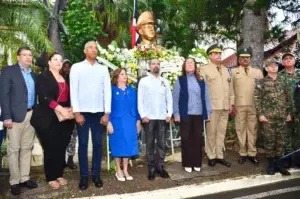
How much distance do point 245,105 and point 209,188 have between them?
1.69m

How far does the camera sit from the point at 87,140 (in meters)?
5.05

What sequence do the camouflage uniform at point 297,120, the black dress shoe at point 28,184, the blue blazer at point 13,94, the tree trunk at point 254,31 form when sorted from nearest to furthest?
the blue blazer at point 13,94, the black dress shoe at point 28,184, the camouflage uniform at point 297,120, the tree trunk at point 254,31

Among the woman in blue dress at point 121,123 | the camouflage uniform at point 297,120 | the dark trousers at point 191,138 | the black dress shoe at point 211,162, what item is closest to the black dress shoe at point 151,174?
the woman in blue dress at point 121,123

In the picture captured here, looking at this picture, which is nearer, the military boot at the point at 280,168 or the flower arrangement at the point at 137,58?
the military boot at the point at 280,168

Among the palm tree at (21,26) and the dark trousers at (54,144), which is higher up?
the palm tree at (21,26)

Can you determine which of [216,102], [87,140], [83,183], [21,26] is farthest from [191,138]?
[21,26]

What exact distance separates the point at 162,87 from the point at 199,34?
14.5 ft

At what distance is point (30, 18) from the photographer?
8.69 meters

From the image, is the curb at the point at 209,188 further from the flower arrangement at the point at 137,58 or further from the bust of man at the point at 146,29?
the bust of man at the point at 146,29

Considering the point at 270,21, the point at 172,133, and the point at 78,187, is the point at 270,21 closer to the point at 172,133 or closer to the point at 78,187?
the point at 172,133

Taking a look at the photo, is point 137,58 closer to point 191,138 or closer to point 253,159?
point 191,138

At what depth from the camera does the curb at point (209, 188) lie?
16.5 feet

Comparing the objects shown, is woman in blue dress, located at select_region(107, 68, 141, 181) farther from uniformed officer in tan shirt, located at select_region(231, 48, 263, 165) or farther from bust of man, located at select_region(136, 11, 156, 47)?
bust of man, located at select_region(136, 11, 156, 47)

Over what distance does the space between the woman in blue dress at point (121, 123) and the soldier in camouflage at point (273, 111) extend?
2.09 metres
